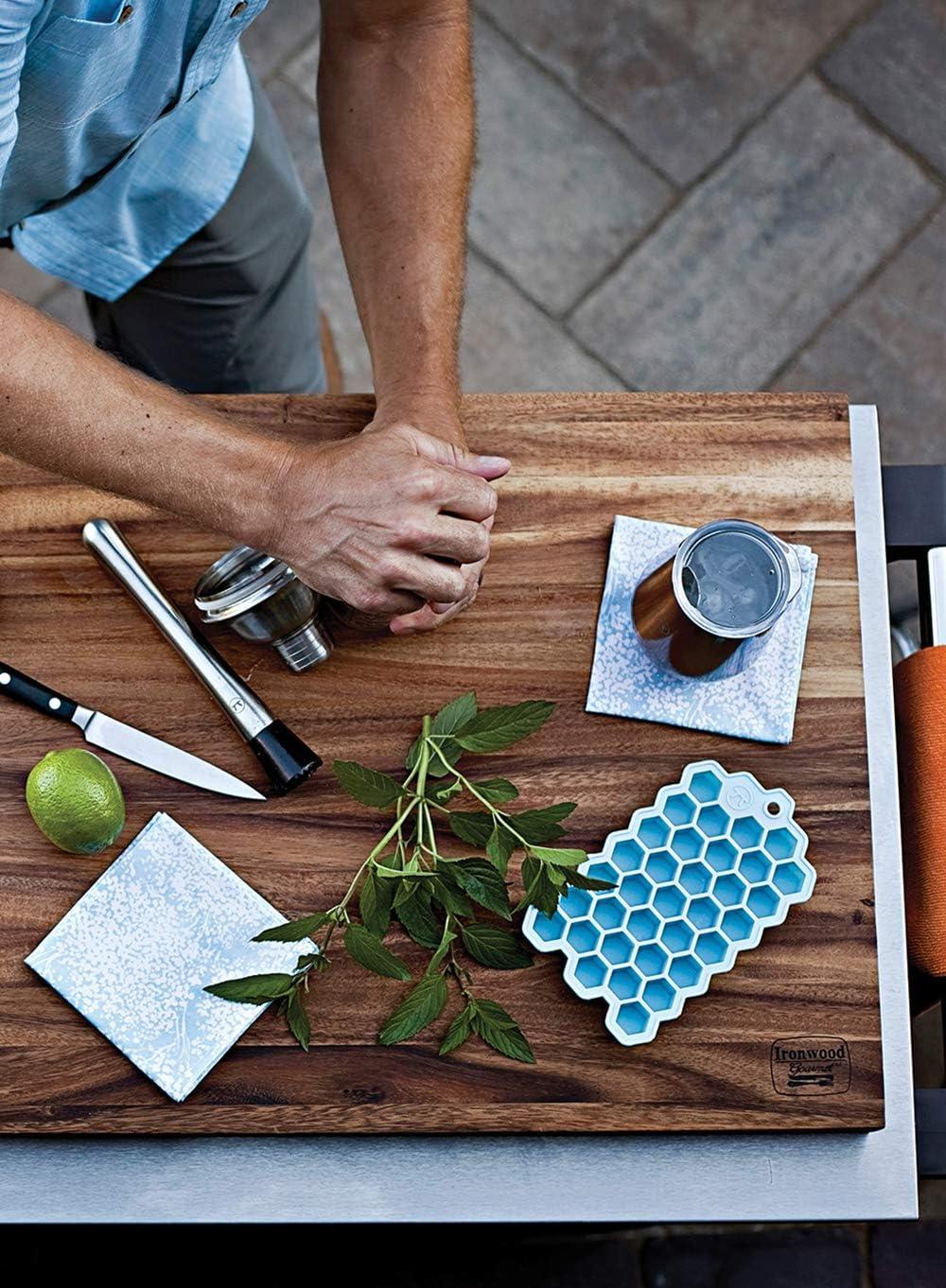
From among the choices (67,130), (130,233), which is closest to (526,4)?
(130,233)

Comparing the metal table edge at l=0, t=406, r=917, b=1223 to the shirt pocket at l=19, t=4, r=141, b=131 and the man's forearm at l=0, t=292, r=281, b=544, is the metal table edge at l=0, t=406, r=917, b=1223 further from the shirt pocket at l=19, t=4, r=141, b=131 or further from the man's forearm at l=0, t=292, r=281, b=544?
the shirt pocket at l=19, t=4, r=141, b=131

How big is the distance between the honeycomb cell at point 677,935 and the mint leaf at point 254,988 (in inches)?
10.5

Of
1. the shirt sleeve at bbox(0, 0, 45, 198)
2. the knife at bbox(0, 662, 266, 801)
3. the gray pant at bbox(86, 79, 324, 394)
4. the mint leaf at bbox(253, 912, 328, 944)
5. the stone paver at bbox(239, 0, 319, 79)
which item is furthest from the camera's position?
the stone paver at bbox(239, 0, 319, 79)

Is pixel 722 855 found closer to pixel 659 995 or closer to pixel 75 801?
pixel 659 995

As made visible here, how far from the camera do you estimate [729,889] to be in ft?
2.91

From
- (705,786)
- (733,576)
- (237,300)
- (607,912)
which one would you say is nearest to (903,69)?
(237,300)

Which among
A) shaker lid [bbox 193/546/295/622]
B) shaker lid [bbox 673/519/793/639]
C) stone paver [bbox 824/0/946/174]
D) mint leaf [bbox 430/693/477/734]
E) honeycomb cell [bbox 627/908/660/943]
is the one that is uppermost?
stone paver [bbox 824/0/946/174]

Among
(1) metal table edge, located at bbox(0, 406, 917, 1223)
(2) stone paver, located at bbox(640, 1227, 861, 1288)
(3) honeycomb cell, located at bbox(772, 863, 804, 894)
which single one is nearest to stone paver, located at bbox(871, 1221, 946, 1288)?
(2) stone paver, located at bbox(640, 1227, 861, 1288)

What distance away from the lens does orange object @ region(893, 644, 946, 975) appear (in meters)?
0.94

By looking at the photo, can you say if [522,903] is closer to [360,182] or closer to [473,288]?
[360,182]

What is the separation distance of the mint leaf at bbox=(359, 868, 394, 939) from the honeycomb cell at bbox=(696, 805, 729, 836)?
0.76 ft

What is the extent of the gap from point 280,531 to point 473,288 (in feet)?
3.52

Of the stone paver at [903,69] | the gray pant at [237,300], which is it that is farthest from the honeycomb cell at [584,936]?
the stone paver at [903,69]

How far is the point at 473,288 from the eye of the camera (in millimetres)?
1849
